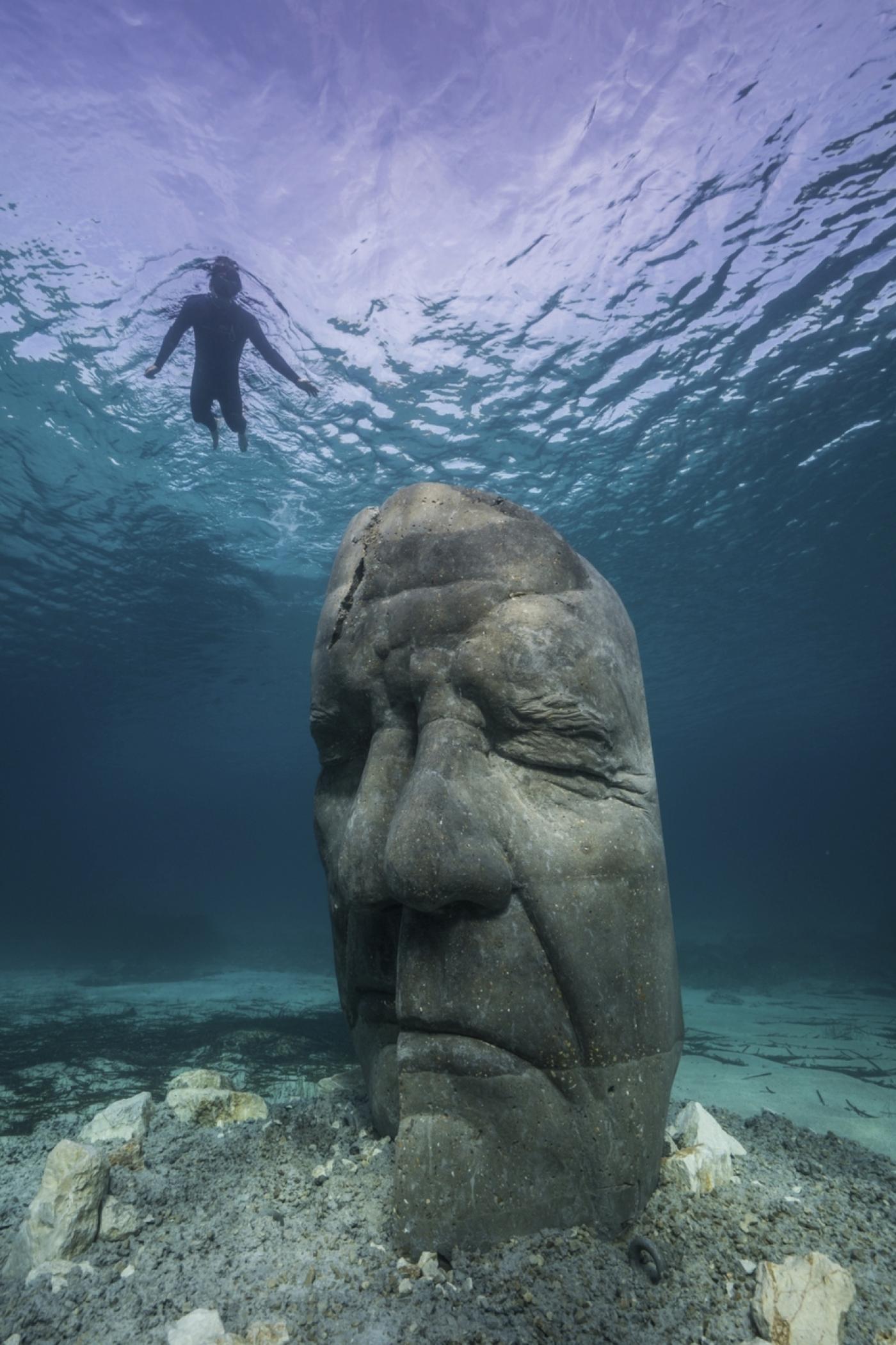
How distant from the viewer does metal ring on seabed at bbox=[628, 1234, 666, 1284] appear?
2131 mm

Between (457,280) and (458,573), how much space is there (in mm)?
9650

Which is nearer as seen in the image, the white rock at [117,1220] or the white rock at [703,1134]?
the white rock at [117,1220]

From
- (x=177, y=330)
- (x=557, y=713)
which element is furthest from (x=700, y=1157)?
(x=177, y=330)

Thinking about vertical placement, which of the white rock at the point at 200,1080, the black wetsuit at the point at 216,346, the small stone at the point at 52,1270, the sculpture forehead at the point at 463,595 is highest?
the black wetsuit at the point at 216,346

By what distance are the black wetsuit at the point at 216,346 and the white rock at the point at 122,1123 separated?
10148mm

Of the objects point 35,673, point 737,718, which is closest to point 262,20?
point 35,673

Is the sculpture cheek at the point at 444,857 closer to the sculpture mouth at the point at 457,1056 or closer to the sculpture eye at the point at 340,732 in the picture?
the sculpture mouth at the point at 457,1056

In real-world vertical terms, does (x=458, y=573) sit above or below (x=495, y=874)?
above

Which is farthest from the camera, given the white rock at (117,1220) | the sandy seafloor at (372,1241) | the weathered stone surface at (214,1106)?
the weathered stone surface at (214,1106)

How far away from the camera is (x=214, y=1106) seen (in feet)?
12.2

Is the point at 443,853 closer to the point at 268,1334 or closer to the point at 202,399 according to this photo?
the point at 268,1334

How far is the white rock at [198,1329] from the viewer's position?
5.85 ft

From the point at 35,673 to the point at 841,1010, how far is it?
111 ft

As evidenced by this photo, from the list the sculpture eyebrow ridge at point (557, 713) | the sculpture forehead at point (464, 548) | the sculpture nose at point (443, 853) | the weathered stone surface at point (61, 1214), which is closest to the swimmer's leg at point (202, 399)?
the sculpture forehead at point (464, 548)
